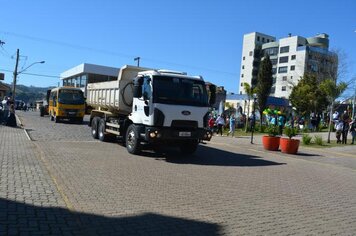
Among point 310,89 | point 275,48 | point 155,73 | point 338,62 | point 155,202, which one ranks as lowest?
point 155,202

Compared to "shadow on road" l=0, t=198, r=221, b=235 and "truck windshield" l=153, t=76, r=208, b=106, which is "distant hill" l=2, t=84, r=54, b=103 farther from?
"shadow on road" l=0, t=198, r=221, b=235

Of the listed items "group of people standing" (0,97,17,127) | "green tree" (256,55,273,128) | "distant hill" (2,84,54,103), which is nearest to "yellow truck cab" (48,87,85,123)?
"group of people standing" (0,97,17,127)

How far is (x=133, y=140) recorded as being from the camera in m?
13.8

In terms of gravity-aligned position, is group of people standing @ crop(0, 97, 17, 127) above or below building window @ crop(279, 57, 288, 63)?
below

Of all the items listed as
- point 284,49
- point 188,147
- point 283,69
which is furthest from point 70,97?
point 284,49

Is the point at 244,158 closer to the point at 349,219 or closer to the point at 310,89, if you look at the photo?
the point at 349,219

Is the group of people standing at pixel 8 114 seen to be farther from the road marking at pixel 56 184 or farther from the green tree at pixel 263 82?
the green tree at pixel 263 82

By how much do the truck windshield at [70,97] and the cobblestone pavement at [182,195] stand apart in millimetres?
16639

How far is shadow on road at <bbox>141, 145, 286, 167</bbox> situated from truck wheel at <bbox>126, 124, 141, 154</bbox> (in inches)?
19.5

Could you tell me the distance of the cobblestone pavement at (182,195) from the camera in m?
6.10

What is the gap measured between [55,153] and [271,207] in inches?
293

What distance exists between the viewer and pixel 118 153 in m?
13.8

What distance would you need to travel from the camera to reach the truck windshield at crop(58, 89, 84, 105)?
30.0 m

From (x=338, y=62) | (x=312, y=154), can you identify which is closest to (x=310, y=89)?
(x=338, y=62)
